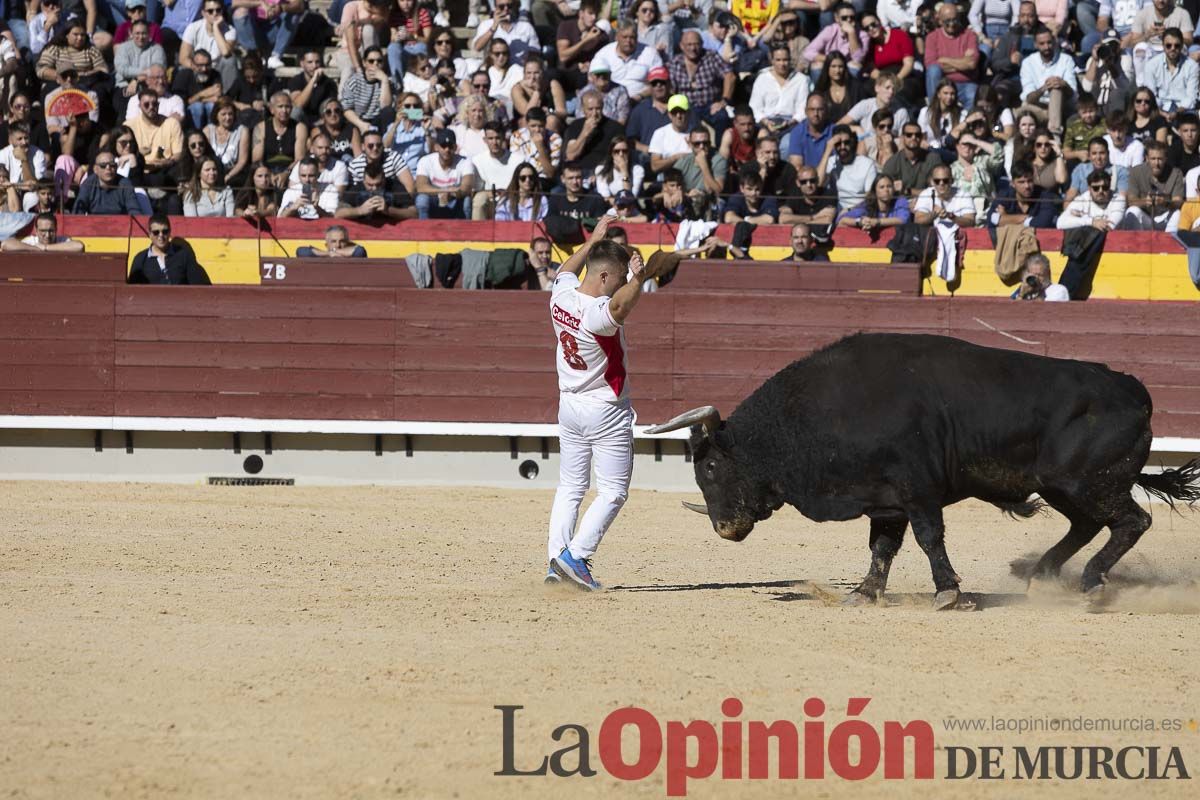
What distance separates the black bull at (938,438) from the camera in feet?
22.1

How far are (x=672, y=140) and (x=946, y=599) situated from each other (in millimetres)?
7350

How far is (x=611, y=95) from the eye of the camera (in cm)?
1419

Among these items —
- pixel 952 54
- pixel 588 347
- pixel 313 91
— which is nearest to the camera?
pixel 588 347

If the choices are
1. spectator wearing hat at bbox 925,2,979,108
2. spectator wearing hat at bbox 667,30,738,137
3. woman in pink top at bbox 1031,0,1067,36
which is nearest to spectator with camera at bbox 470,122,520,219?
spectator wearing hat at bbox 667,30,738,137

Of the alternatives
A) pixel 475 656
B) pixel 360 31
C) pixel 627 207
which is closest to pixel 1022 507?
pixel 475 656

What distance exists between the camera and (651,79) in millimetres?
14023

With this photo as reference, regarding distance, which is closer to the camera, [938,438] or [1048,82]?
[938,438]

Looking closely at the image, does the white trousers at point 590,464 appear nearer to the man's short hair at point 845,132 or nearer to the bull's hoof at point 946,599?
the bull's hoof at point 946,599

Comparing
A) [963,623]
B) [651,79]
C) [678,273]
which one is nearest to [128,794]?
[963,623]

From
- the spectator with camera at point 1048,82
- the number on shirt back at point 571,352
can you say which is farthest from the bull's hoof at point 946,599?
the spectator with camera at point 1048,82

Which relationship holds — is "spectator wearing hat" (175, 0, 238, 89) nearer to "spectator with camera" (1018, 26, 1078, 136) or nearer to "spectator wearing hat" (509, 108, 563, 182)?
"spectator wearing hat" (509, 108, 563, 182)

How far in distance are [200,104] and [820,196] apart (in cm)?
592

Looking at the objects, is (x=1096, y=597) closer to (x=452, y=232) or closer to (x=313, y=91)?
(x=452, y=232)

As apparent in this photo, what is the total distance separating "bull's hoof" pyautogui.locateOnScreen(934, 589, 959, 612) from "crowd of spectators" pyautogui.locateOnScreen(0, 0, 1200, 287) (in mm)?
5946
